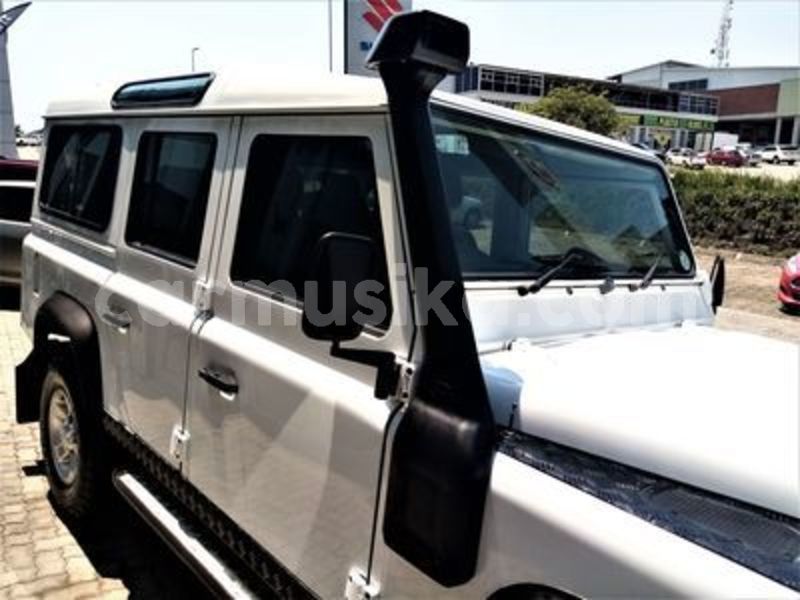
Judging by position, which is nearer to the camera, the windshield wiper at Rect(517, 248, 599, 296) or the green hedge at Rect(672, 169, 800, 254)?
the windshield wiper at Rect(517, 248, 599, 296)

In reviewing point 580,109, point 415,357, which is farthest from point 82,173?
point 580,109

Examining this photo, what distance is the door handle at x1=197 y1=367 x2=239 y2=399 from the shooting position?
9.04ft

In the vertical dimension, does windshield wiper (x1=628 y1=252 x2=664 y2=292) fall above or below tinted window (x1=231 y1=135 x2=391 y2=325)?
below

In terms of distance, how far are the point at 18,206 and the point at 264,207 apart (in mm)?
8577

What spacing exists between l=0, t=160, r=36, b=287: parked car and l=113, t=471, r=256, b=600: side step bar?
7511 mm

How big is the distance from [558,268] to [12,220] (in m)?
9.49

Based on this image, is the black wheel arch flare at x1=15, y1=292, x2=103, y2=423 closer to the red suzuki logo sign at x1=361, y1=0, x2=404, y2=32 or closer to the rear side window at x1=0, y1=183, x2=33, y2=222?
the red suzuki logo sign at x1=361, y1=0, x2=404, y2=32

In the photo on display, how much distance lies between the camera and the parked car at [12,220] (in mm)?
10180

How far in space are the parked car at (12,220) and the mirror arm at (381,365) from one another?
30.3ft

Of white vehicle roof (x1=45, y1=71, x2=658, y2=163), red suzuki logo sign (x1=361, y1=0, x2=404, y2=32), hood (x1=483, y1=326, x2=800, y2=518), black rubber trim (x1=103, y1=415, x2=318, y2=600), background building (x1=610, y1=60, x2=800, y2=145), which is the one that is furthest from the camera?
background building (x1=610, y1=60, x2=800, y2=145)

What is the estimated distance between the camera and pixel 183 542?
10.2 ft

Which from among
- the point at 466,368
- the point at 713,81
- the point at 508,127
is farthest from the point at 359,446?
the point at 713,81

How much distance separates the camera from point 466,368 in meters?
1.99

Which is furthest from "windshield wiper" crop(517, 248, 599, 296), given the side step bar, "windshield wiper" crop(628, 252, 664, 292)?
the side step bar
